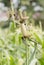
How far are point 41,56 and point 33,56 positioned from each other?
0.27 feet

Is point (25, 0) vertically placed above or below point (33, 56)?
above

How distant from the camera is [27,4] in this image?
4.28m

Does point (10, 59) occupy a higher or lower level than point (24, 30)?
lower

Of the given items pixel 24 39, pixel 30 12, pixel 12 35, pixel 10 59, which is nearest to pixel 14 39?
pixel 12 35

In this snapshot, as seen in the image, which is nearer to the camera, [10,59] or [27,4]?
[10,59]

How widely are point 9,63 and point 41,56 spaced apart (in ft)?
0.34

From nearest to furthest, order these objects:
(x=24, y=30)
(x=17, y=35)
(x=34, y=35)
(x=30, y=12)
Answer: (x=24, y=30), (x=34, y=35), (x=17, y=35), (x=30, y=12)

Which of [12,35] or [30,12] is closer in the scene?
[12,35]

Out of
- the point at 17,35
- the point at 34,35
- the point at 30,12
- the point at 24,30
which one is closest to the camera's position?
the point at 24,30

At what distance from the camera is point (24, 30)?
29.8 inches

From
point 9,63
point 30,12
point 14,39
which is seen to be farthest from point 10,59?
point 30,12

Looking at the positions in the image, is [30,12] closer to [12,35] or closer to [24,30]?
[12,35]

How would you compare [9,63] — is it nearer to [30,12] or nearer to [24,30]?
[24,30]

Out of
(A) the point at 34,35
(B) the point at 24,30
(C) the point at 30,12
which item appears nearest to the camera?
(B) the point at 24,30
